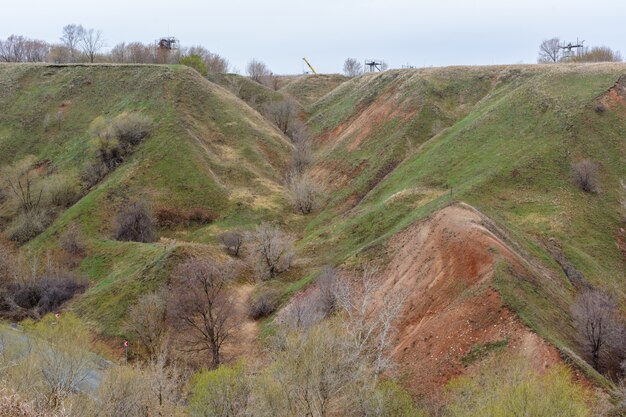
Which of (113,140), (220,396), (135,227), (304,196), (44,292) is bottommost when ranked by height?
(44,292)

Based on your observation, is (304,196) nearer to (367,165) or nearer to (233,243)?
(367,165)

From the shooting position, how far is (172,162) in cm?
6638

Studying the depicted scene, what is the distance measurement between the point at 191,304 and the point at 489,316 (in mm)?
18274

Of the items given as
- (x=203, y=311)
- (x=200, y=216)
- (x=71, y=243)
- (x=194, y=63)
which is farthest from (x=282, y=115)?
(x=203, y=311)

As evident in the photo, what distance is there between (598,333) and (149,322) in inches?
990

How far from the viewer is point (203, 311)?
35.6m

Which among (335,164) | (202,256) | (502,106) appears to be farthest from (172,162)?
(502,106)

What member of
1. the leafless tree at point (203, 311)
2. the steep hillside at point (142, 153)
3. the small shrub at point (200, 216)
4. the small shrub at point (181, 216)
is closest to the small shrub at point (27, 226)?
the steep hillside at point (142, 153)

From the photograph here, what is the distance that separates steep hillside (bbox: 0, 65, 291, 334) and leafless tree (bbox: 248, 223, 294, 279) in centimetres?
662

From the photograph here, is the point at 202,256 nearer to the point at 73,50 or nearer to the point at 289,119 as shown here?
the point at 289,119

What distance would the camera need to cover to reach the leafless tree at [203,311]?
1373 inches

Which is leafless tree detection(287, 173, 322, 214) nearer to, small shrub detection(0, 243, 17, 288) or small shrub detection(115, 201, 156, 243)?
small shrub detection(115, 201, 156, 243)

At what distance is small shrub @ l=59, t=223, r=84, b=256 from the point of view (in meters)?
53.0

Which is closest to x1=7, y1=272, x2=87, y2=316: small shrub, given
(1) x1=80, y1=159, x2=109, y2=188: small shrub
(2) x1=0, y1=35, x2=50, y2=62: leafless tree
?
(1) x1=80, y1=159, x2=109, y2=188: small shrub
